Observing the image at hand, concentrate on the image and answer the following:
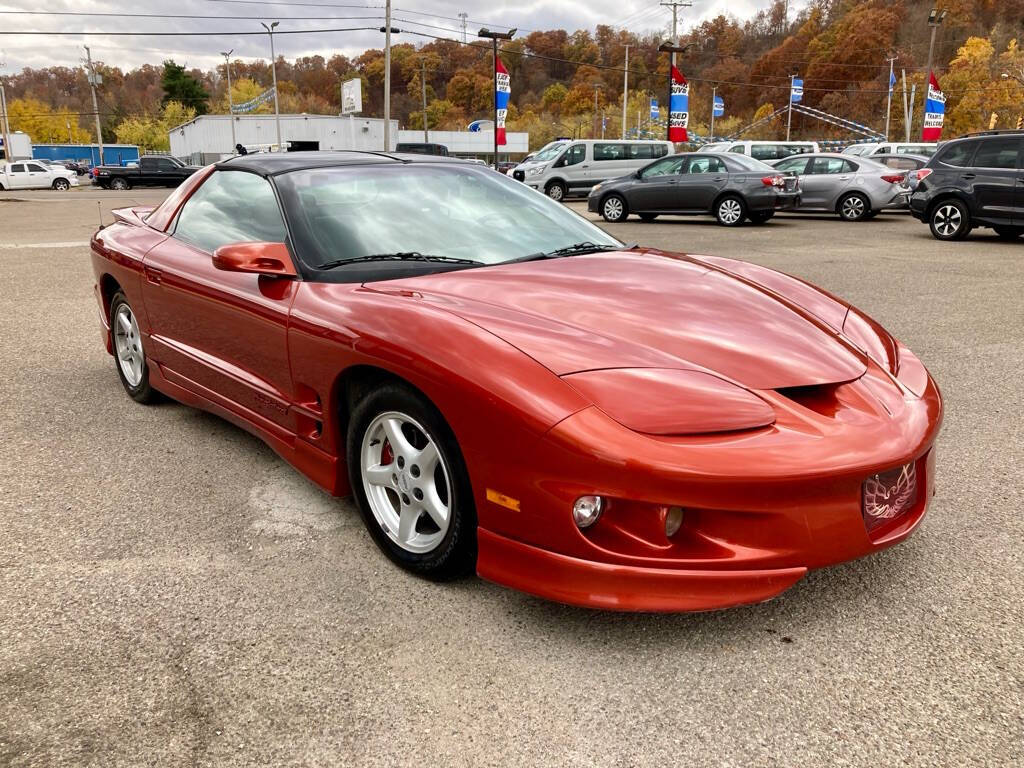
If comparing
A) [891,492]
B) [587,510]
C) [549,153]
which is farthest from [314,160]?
[549,153]

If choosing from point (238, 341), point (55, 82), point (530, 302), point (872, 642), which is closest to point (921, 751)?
point (872, 642)

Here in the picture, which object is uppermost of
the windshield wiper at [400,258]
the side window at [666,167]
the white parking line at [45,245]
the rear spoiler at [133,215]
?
the side window at [666,167]

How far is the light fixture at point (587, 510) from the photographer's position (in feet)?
6.61

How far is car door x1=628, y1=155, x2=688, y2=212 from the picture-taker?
16.2 metres

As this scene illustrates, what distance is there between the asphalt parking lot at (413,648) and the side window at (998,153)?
10.00m

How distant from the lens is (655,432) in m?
2.00

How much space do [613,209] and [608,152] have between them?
6.63m

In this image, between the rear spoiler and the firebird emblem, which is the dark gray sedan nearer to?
the rear spoiler

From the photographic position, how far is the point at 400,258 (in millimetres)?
2945

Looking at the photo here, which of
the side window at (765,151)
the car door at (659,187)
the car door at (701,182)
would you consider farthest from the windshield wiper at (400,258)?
the side window at (765,151)

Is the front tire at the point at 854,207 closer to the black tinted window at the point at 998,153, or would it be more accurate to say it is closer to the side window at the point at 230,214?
the black tinted window at the point at 998,153

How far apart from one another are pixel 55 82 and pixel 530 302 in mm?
136754

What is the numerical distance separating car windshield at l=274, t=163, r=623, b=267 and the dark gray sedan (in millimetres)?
12758

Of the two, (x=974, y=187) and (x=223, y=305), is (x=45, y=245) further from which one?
(x=974, y=187)
